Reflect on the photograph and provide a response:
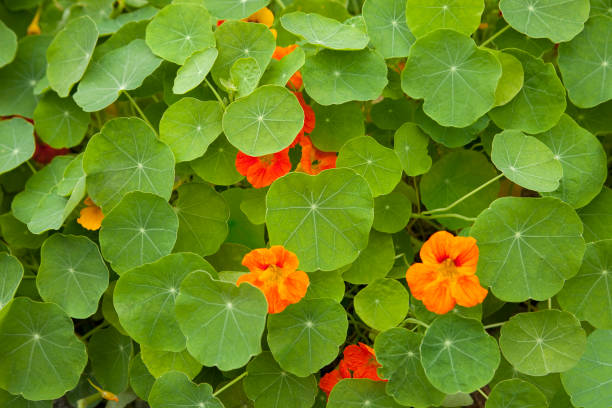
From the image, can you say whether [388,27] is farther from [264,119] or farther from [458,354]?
[458,354]

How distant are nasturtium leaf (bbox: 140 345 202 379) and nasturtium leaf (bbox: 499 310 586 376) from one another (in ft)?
2.26

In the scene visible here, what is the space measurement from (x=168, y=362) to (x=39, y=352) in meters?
0.31

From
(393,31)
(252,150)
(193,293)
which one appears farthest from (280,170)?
(393,31)

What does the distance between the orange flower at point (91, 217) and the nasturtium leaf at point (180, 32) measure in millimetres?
417

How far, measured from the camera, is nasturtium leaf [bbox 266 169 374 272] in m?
1.21

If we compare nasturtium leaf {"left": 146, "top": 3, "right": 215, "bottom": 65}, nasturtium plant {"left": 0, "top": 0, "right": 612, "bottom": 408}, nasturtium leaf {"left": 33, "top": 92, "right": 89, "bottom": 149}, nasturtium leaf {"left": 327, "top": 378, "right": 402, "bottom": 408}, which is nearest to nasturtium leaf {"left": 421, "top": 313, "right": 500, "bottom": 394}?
nasturtium plant {"left": 0, "top": 0, "right": 612, "bottom": 408}

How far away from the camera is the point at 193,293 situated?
3.81 ft

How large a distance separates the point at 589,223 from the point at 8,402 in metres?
1.50

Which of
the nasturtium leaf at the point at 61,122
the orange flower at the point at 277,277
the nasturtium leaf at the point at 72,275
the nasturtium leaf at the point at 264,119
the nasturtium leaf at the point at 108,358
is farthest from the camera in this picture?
the nasturtium leaf at the point at 61,122

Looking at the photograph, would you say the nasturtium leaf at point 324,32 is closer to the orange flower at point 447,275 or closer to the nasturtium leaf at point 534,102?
the nasturtium leaf at point 534,102

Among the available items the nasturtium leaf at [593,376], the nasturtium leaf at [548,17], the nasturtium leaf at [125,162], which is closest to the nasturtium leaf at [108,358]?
the nasturtium leaf at [125,162]

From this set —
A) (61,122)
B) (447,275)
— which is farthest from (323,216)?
(61,122)

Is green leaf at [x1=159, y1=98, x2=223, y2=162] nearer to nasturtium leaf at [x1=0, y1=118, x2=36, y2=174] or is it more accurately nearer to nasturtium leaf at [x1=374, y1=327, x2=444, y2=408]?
nasturtium leaf at [x1=0, y1=118, x2=36, y2=174]

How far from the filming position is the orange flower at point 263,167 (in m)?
1.28
